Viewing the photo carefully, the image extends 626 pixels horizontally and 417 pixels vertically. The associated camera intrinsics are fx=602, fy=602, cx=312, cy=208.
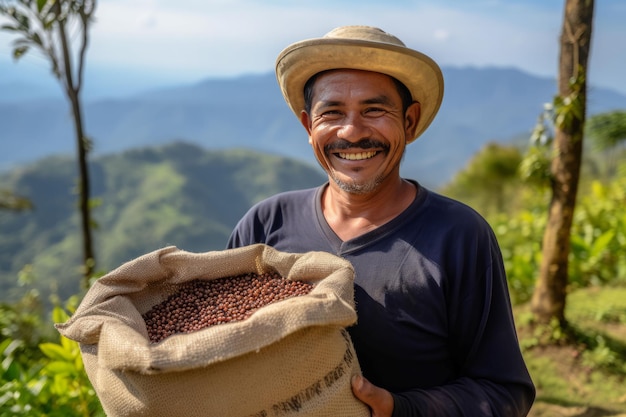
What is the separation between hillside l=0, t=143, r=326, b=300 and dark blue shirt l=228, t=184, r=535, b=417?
68.4m

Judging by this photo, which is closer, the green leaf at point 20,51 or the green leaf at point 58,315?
the green leaf at point 58,315

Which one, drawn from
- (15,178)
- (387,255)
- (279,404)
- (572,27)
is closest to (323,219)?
(387,255)

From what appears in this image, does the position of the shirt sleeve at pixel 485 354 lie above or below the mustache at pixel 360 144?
below

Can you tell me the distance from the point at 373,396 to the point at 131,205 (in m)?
96.1

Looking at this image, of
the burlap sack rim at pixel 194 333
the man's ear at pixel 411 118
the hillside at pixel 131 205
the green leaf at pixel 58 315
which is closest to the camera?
the burlap sack rim at pixel 194 333

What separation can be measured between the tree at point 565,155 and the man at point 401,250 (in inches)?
95.7

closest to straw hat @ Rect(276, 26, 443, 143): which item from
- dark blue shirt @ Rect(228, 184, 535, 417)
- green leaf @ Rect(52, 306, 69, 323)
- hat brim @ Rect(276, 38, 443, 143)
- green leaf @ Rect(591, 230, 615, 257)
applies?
hat brim @ Rect(276, 38, 443, 143)

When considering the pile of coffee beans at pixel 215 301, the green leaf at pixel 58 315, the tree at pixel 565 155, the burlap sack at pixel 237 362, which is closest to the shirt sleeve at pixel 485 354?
the burlap sack at pixel 237 362

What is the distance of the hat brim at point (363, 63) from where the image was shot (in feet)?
5.19

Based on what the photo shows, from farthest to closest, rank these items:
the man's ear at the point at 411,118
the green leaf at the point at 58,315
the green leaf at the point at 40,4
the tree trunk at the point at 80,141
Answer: the tree trunk at the point at 80,141 < the green leaf at the point at 40,4 < the green leaf at the point at 58,315 < the man's ear at the point at 411,118

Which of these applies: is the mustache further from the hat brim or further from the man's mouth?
the hat brim

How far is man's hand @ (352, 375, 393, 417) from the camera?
130 centimetres

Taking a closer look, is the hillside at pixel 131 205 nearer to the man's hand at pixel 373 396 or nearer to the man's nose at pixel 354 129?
the man's nose at pixel 354 129

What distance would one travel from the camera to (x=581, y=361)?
4.12m
